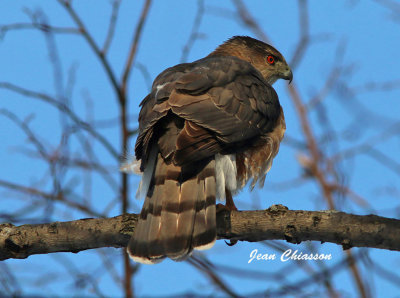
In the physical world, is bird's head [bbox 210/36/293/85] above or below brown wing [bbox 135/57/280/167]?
above

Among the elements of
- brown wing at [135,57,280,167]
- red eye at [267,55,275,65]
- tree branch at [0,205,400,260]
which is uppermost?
red eye at [267,55,275,65]

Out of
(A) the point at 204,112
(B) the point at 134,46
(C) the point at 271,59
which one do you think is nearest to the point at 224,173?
(A) the point at 204,112

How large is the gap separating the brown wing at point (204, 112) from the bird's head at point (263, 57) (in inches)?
63.6

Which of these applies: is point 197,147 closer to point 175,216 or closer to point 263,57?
point 175,216

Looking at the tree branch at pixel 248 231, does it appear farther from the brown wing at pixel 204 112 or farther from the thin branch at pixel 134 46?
the thin branch at pixel 134 46

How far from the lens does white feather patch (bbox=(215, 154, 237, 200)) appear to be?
4152 mm

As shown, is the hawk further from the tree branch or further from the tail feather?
the tree branch

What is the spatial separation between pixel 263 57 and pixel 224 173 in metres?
2.60

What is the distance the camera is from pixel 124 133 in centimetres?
480

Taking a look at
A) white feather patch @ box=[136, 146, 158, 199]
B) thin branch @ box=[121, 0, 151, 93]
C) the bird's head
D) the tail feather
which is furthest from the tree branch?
the bird's head

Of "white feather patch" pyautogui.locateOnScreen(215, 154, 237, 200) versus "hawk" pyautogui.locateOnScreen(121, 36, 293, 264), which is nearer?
"hawk" pyautogui.locateOnScreen(121, 36, 293, 264)

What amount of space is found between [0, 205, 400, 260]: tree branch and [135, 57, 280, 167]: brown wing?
0.52m

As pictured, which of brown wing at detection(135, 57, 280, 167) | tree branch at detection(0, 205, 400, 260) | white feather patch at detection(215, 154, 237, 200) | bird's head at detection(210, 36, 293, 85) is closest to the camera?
tree branch at detection(0, 205, 400, 260)

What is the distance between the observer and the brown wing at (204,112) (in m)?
3.91
